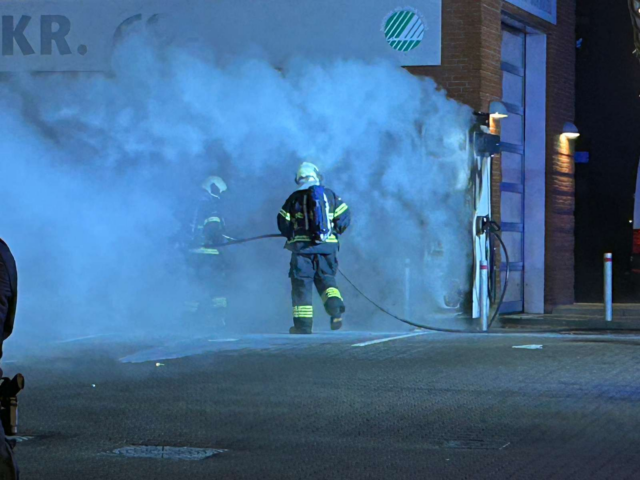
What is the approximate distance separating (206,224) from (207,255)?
418 mm

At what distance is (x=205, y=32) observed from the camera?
17.2 m

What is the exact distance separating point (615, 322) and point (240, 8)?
663 cm

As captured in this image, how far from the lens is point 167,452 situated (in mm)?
7324

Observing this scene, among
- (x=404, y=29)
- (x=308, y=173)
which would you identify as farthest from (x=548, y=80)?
(x=308, y=173)

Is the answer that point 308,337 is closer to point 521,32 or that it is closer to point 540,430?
point 540,430

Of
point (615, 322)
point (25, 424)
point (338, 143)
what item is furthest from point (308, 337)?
point (25, 424)

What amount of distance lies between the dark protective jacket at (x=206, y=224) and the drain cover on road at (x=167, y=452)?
8.46 metres

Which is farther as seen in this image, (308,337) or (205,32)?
(205,32)

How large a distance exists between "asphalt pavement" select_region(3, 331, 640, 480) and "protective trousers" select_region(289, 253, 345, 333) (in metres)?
1.40

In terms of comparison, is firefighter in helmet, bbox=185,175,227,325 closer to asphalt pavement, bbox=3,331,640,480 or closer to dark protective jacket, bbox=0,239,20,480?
asphalt pavement, bbox=3,331,640,480

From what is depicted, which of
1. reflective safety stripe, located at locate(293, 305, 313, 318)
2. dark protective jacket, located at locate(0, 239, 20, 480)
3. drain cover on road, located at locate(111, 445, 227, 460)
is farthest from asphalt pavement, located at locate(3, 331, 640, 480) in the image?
dark protective jacket, located at locate(0, 239, 20, 480)

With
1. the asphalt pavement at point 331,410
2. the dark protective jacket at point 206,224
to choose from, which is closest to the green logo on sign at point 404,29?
the dark protective jacket at point 206,224

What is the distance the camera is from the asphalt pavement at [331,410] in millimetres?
6895

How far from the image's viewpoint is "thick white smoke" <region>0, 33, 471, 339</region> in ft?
53.4
